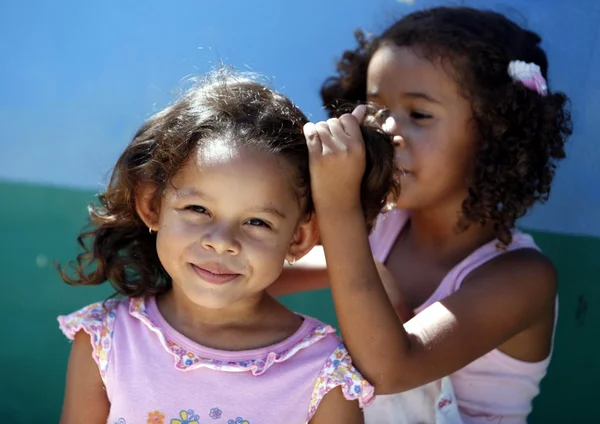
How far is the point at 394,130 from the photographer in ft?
6.81

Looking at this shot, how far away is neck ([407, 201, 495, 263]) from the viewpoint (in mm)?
2350

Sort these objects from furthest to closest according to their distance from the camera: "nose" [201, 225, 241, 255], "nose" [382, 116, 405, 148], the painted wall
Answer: the painted wall → "nose" [382, 116, 405, 148] → "nose" [201, 225, 241, 255]

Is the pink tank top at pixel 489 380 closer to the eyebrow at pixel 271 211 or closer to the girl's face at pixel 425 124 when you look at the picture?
the girl's face at pixel 425 124

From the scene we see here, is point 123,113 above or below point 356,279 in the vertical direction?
above

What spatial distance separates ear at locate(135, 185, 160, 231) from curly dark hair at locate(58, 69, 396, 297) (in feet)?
0.04

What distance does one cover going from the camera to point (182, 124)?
1761 mm

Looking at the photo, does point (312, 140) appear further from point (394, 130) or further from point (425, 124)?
point (425, 124)

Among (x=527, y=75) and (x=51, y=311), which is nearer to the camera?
(x=527, y=75)

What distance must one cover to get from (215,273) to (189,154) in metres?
0.25

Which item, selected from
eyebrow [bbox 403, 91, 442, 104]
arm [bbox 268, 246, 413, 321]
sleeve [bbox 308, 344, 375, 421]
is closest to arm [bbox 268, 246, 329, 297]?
arm [bbox 268, 246, 413, 321]

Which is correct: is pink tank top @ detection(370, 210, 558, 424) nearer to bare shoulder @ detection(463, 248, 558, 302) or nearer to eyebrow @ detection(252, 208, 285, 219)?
bare shoulder @ detection(463, 248, 558, 302)

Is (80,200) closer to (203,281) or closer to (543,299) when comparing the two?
(203,281)

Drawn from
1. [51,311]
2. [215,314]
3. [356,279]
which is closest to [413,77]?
[356,279]

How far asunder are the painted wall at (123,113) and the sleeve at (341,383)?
1.16 metres
